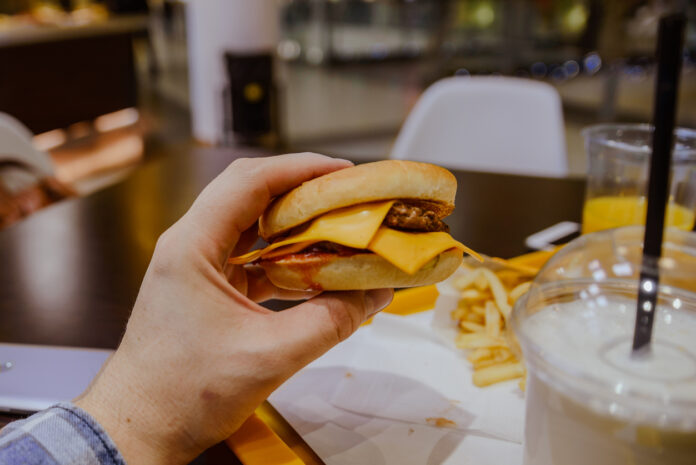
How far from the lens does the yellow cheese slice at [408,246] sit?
2.56 ft

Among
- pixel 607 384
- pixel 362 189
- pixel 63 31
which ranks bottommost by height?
pixel 607 384

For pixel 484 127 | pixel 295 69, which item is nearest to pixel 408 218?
pixel 484 127

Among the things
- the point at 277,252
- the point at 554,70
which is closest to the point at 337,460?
the point at 277,252

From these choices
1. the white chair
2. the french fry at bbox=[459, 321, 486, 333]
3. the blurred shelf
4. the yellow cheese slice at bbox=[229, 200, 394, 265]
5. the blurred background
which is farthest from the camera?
the blurred shelf

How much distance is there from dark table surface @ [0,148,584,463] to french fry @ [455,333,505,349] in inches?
16.0

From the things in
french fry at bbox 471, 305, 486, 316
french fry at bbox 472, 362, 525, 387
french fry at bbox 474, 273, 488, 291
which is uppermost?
french fry at bbox 474, 273, 488, 291

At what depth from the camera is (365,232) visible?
0.80 m

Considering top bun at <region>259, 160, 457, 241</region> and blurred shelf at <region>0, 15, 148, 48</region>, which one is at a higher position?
blurred shelf at <region>0, 15, 148, 48</region>

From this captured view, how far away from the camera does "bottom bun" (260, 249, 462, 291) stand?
81 cm

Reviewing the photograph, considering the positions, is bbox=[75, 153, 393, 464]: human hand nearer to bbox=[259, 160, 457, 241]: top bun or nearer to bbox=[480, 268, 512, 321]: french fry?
bbox=[259, 160, 457, 241]: top bun

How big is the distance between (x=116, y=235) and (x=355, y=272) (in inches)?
37.8

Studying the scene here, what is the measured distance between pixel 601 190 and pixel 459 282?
472 millimetres

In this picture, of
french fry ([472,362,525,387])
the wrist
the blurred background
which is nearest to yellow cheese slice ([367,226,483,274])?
french fry ([472,362,525,387])

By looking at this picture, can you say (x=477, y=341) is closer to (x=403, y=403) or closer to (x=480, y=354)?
(x=480, y=354)
